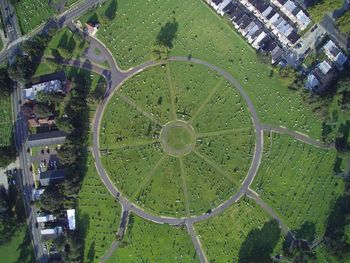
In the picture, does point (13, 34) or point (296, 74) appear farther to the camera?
point (13, 34)

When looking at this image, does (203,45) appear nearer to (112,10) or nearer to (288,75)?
(288,75)

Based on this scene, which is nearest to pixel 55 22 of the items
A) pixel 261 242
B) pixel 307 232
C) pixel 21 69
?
pixel 21 69

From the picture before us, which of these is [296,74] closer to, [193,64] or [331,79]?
[331,79]

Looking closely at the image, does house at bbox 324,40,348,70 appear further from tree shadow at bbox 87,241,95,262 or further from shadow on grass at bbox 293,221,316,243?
tree shadow at bbox 87,241,95,262

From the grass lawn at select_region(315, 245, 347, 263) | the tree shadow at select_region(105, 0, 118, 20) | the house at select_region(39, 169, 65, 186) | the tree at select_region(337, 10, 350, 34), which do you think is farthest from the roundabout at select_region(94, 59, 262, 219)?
the tree at select_region(337, 10, 350, 34)

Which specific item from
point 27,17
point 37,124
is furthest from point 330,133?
point 27,17
